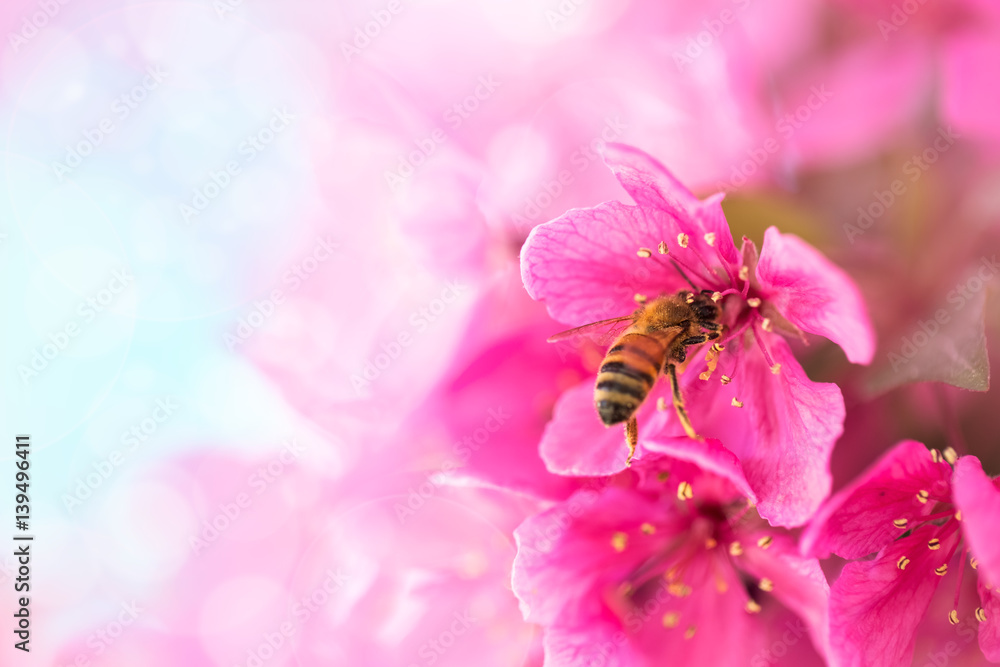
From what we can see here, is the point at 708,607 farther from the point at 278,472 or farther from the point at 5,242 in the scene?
the point at 5,242

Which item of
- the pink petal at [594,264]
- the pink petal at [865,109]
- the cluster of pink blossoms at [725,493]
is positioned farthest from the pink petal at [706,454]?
the pink petal at [865,109]

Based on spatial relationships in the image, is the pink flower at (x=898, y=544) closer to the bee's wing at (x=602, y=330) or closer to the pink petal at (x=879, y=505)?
the pink petal at (x=879, y=505)

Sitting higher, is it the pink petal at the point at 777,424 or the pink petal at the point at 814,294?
the pink petal at the point at 814,294

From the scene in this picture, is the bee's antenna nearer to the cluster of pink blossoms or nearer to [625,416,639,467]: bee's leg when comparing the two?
the cluster of pink blossoms

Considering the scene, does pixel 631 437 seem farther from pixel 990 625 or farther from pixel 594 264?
pixel 990 625

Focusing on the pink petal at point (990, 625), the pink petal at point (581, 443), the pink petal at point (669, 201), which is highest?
the pink petal at point (669, 201)

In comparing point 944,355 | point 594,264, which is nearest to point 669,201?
point 594,264

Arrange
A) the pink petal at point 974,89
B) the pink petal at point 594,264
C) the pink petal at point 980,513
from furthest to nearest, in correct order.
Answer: the pink petal at point 974,89 < the pink petal at point 594,264 < the pink petal at point 980,513
